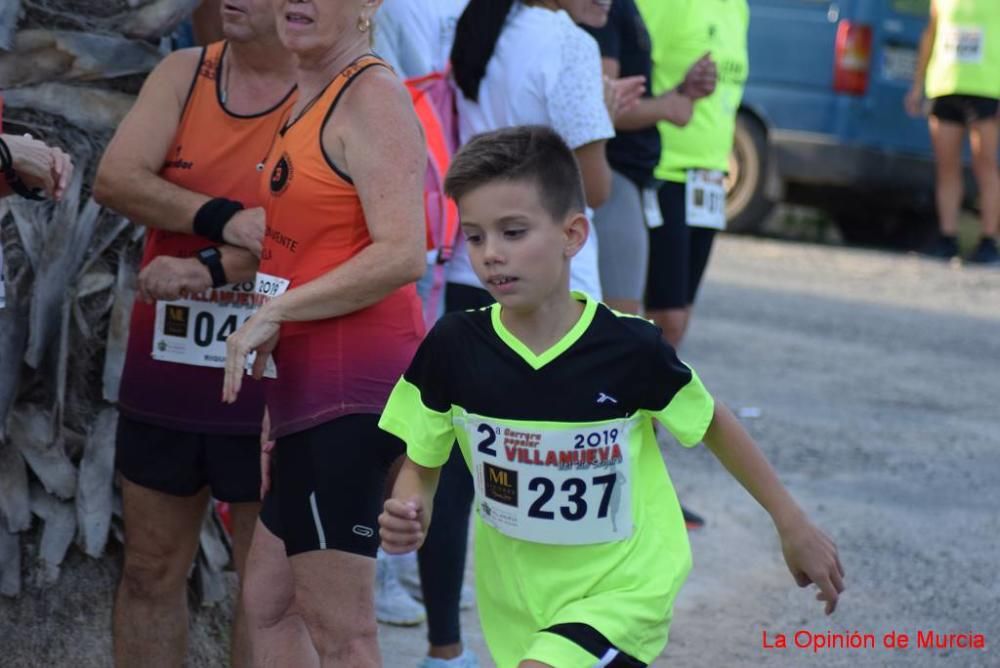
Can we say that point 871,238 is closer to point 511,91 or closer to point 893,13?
point 893,13

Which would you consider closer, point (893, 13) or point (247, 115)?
point (247, 115)

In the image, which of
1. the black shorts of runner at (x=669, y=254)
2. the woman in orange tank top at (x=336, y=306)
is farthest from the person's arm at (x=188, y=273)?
the black shorts of runner at (x=669, y=254)

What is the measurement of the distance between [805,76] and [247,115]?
29.1 feet

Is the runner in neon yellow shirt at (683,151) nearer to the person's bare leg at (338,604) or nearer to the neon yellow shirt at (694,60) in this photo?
the neon yellow shirt at (694,60)

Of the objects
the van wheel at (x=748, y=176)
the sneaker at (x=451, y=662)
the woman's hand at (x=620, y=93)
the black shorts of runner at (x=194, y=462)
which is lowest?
the van wheel at (x=748, y=176)

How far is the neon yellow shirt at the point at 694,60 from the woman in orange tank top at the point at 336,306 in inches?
110

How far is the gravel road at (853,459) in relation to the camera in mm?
5277

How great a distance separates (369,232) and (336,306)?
0.16 m

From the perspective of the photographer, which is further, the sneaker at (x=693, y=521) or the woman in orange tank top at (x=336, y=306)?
the sneaker at (x=693, y=521)

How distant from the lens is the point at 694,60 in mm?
6332

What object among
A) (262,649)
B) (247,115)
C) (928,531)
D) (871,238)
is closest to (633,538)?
(262,649)

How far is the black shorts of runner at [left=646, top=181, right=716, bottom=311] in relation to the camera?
6250 mm

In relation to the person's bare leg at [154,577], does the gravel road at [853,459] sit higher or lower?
lower

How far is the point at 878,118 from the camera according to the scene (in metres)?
12.3
